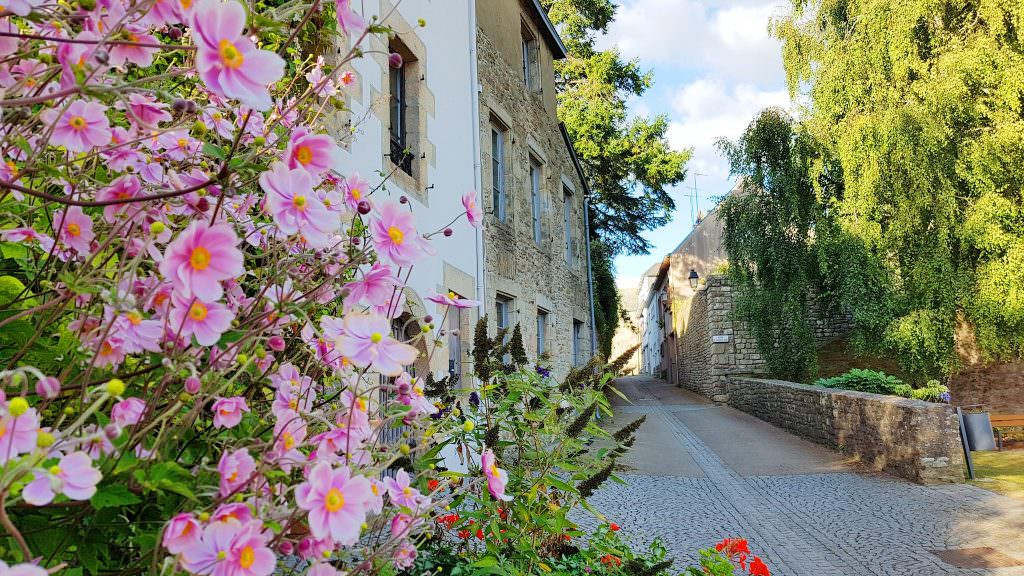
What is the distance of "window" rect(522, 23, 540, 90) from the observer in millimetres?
12250

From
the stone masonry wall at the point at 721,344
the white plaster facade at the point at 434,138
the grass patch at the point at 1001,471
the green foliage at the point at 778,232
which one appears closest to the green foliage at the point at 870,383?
the grass patch at the point at 1001,471

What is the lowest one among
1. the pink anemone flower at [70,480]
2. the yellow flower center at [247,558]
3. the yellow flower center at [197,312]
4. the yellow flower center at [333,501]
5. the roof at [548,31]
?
the yellow flower center at [247,558]

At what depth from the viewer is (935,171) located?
1220cm

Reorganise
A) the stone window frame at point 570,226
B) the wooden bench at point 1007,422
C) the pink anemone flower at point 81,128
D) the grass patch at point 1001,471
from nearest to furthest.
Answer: the pink anemone flower at point 81,128 < the grass patch at point 1001,471 < the wooden bench at point 1007,422 < the stone window frame at point 570,226

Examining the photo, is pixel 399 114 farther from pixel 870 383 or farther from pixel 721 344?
pixel 721 344

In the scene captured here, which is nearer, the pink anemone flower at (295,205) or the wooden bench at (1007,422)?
the pink anemone flower at (295,205)

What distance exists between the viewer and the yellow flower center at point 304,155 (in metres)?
1.05

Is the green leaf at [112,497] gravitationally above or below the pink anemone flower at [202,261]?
below

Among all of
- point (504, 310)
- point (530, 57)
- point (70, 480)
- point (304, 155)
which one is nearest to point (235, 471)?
point (70, 480)

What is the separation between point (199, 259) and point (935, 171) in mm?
14173

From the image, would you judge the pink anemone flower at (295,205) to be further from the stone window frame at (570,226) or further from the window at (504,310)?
the stone window frame at (570,226)

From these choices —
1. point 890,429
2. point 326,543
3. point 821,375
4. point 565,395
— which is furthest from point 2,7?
point 821,375

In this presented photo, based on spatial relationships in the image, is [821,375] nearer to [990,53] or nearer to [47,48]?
[990,53]

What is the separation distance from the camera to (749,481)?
773 cm
